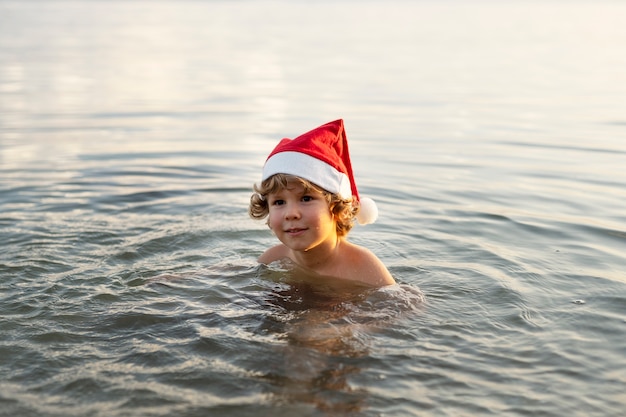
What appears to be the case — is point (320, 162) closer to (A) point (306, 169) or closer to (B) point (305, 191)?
(A) point (306, 169)

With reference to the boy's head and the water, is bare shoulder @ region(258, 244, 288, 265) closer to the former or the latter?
the water

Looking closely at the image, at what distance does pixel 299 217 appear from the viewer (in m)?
5.52

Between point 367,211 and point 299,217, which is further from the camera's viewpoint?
point 367,211

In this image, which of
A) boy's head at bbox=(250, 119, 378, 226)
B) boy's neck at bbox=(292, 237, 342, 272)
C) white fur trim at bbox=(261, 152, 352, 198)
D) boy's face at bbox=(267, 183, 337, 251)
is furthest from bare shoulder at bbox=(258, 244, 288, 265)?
white fur trim at bbox=(261, 152, 352, 198)

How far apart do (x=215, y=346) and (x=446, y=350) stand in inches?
52.7

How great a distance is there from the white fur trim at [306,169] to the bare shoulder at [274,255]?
0.80m

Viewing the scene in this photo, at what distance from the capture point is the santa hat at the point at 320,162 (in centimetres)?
571

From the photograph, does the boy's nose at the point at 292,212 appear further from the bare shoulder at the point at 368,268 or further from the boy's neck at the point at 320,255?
the bare shoulder at the point at 368,268

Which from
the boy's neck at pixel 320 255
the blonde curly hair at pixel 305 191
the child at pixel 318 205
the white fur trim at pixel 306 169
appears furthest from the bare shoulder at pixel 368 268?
the white fur trim at pixel 306 169

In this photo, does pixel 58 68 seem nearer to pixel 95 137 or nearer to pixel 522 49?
pixel 95 137

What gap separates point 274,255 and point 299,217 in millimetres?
956

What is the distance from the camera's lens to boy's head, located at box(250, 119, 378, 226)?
570 centimetres

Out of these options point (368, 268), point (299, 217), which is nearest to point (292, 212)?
point (299, 217)

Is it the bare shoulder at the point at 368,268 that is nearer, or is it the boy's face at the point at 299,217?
the boy's face at the point at 299,217
